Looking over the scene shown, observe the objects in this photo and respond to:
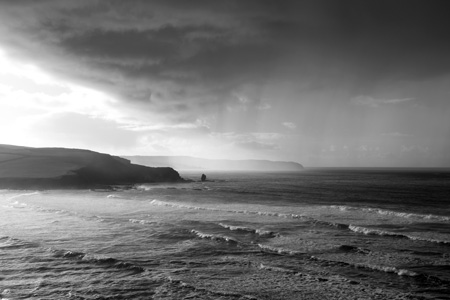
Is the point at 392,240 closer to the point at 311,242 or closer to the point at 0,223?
the point at 311,242

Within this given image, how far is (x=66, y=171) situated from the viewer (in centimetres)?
9300

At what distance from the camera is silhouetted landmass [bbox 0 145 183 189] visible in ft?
271

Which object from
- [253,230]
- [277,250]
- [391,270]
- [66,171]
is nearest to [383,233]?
[391,270]

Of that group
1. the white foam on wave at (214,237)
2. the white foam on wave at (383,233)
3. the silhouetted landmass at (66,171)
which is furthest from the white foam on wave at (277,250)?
the silhouetted landmass at (66,171)

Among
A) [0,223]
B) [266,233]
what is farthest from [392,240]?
[0,223]

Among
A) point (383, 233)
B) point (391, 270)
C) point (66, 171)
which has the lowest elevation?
point (383, 233)

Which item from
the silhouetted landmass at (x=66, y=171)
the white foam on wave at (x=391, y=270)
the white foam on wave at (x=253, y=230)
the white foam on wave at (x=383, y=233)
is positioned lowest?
the white foam on wave at (x=383, y=233)

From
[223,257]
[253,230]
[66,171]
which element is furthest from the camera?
[66,171]

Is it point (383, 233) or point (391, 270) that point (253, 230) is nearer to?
point (383, 233)

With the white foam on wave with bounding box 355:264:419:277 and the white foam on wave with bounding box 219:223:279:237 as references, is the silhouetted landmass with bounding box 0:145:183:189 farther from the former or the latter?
the white foam on wave with bounding box 355:264:419:277

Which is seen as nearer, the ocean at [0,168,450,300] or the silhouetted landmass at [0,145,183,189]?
the ocean at [0,168,450,300]

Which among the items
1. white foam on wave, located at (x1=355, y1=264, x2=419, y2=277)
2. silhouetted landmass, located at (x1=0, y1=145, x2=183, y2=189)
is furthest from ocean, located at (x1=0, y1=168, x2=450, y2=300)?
silhouetted landmass, located at (x1=0, y1=145, x2=183, y2=189)

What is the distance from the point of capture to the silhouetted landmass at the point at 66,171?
82.5 m

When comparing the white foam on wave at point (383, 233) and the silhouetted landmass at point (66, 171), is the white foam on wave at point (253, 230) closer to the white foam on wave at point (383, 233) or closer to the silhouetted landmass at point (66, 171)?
the white foam on wave at point (383, 233)
